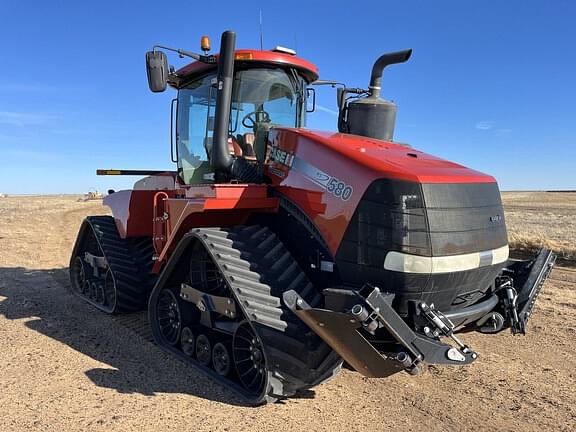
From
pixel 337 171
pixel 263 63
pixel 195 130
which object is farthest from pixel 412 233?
pixel 195 130

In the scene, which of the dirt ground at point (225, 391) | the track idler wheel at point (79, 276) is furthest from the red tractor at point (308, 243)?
the track idler wheel at point (79, 276)

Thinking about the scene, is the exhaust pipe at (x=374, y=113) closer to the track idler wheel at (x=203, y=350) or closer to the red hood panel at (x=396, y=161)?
the red hood panel at (x=396, y=161)

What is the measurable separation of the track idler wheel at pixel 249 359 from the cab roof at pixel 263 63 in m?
2.62

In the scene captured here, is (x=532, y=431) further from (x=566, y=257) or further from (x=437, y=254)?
(x=566, y=257)

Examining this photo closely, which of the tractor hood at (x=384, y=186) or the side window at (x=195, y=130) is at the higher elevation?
the side window at (x=195, y=130)

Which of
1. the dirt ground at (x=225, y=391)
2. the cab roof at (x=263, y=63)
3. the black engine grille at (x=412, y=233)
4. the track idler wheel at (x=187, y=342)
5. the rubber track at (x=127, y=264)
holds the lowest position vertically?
the dirt ground at (x=225, y=391)

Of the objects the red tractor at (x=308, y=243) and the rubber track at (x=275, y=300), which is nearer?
the red tractor at (x=308, y=243)

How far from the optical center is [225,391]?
414 cm

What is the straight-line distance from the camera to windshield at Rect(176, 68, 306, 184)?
16.4 feet

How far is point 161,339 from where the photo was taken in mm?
5164

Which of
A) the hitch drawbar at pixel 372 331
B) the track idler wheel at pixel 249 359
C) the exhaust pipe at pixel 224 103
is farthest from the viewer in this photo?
the exhaust pipe at pixel 224 103

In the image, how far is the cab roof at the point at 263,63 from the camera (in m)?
4.84

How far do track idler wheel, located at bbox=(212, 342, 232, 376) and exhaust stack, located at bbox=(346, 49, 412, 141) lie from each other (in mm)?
2494

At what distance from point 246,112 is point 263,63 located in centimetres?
53
